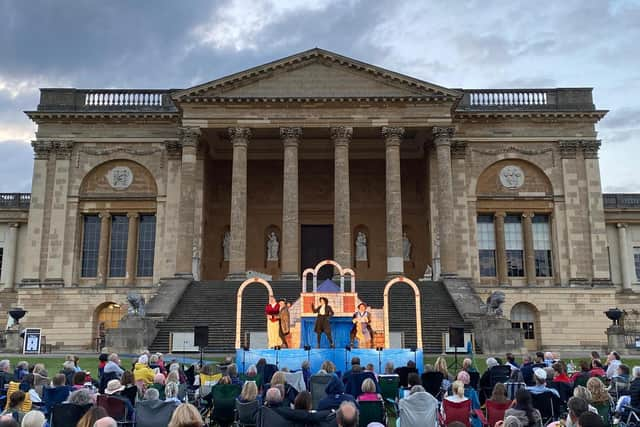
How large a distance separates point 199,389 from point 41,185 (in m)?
29.0

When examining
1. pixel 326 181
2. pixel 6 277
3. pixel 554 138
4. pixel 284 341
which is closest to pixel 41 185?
pixel 6 277

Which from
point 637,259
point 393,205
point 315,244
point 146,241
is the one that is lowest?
point 637,259

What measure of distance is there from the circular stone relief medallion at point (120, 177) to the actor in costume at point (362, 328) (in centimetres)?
2187

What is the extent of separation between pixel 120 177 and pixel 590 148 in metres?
28.4

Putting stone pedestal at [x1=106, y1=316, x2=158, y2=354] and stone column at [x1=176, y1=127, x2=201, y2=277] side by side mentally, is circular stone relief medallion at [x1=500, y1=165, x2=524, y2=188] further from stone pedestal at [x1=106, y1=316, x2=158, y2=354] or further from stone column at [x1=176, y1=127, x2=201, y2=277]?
stone pedestal at [x1=106, y1=316, x2=158, y2=354]

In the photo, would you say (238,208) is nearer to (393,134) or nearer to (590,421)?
(393,134)

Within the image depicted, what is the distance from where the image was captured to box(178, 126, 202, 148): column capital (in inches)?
1391

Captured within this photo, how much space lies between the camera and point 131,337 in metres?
27.1

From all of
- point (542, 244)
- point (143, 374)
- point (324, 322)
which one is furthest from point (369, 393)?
point (542, 244)

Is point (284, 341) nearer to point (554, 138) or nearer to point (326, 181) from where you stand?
point (326, 181)

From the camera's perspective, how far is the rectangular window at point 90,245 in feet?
125

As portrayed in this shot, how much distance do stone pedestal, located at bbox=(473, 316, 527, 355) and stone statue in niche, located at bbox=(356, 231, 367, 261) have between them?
14013 millimetres

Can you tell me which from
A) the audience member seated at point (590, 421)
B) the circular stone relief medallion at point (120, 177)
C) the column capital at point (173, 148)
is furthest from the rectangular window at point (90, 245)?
the audience member seated at point (590, 421)

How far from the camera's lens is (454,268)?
34.4 meters
